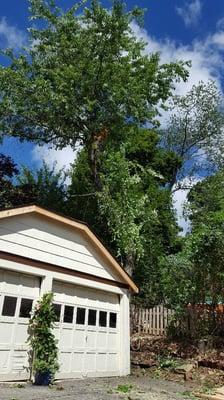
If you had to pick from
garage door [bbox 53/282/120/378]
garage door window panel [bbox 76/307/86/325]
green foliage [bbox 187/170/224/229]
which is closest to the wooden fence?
green foliage [bbox 187/170/224/229]

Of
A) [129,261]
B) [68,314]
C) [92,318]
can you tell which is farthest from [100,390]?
[129,261]

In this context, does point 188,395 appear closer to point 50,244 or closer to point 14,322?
point 14,322

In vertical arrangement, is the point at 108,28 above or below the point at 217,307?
above

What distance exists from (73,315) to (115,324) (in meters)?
1.91

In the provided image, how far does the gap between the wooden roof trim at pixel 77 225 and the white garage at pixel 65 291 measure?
2 cm

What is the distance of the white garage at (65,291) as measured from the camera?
29.4 feet

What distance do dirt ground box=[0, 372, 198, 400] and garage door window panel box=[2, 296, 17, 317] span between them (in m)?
1.37

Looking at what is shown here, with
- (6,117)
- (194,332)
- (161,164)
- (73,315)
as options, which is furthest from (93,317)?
(161,164)

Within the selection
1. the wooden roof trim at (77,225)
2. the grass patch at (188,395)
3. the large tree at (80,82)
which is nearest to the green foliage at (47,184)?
the large tree at (80,82)

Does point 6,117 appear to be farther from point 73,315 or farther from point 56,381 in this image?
point 56,381

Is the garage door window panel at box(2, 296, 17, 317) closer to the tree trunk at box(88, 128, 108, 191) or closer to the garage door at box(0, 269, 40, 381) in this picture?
the garage door at box(0, 269, 40, 381)

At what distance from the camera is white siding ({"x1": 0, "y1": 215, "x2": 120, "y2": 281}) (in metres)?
9.34

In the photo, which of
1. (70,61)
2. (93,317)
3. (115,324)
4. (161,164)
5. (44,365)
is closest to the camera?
(44,365)

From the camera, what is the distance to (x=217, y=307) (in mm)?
14727
